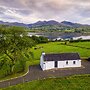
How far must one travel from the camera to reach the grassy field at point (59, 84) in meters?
37.1

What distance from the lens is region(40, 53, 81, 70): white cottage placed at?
177ft

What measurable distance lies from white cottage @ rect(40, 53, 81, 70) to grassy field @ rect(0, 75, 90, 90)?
1210 centimetres

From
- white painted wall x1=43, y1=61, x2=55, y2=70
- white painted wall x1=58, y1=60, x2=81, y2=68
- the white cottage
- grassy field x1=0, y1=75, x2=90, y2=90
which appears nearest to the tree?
the white cottage

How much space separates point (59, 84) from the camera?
128ft

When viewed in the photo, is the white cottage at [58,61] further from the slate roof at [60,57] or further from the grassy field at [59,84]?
the grassy field at [59,84]

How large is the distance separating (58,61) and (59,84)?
16449mm

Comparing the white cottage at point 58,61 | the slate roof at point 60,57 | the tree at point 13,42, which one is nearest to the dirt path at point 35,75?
the white cottage at point 58,61

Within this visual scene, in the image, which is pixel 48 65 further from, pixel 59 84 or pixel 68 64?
pixel 59 84

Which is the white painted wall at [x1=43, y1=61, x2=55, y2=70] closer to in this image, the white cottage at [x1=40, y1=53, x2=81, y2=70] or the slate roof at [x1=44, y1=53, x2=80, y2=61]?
the white cottage at [x1=40, y1=53, x2=81, y2=70]

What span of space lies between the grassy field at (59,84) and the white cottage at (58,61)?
12097 millimetres

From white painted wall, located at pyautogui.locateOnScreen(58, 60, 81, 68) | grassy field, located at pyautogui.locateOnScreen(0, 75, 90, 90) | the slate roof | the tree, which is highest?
the tree

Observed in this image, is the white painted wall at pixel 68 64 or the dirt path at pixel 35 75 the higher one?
the white painted wall at pixel 68 64

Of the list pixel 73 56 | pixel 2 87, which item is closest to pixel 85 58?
pixel 73 56

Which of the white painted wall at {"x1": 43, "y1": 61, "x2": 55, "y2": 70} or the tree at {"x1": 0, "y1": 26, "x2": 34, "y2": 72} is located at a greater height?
the tree at {"x1": 0, "y1": 26, "x2": 34, "y2": 72}
